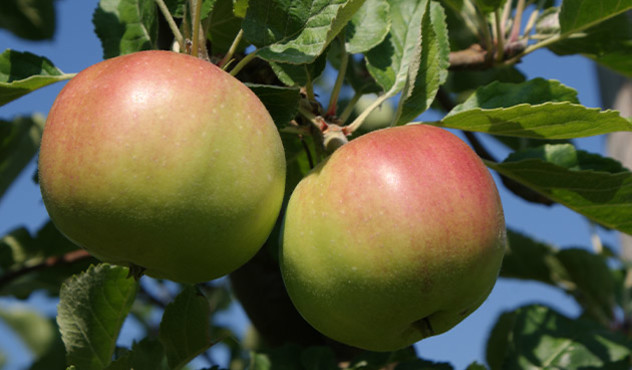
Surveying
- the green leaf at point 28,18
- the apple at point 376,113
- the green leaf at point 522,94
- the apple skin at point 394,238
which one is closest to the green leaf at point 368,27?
the green leaf at point 522,94

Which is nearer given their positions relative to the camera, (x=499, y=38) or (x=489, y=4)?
(x=489, y=4)

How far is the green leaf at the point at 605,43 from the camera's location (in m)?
1.69

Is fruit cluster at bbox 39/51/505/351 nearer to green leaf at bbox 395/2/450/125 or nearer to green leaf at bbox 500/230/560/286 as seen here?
green leaf at bbox 395/2/450/125

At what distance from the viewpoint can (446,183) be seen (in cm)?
93

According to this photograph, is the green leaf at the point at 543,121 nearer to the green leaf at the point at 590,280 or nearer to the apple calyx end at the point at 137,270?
the apple calyx end at the point at 137,270

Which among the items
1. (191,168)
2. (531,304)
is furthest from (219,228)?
(531,304)

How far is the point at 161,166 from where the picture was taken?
0.83 m

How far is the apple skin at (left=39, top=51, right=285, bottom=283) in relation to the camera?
829 mm

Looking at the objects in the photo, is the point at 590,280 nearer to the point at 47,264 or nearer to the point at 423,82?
the point at 423,82

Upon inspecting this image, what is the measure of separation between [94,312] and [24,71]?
416 mm

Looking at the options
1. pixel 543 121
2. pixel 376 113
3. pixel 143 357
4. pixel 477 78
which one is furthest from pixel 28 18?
pixel 543 121

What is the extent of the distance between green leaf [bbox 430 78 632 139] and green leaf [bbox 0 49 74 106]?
0.62m

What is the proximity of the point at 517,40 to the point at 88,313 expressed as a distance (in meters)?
1.18

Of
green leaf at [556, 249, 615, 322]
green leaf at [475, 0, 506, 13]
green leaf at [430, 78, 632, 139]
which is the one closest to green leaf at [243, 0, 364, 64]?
green leaf at [430, 78, 632, 139]
